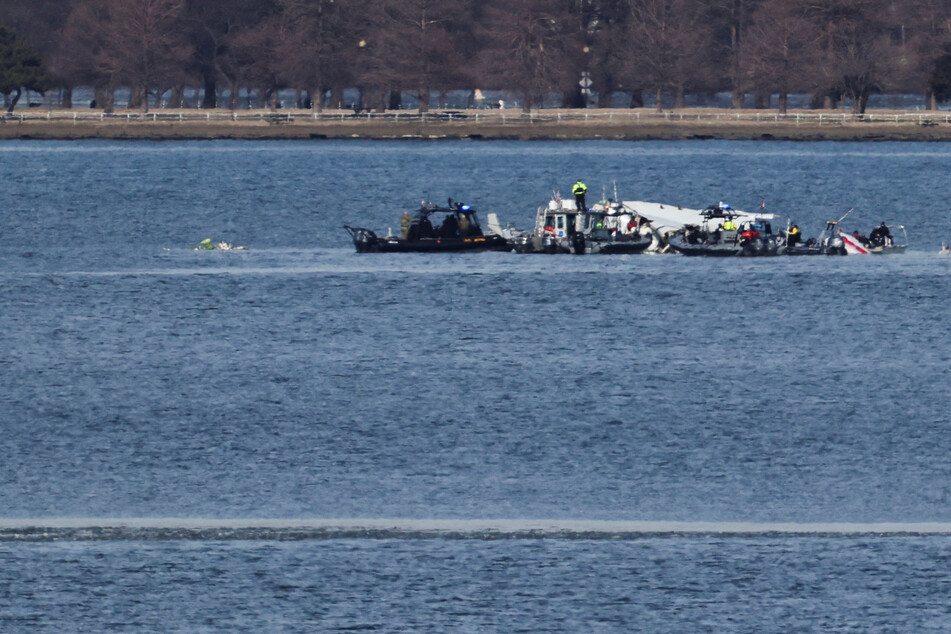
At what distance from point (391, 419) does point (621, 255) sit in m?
41.1

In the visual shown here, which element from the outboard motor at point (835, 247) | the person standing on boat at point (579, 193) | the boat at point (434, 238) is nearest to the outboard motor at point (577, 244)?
the person standing on boat at point (579, 193)

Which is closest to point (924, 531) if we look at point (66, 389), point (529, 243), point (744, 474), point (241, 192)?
point (744, 474)

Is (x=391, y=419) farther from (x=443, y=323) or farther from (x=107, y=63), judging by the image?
(x=107, y=63)

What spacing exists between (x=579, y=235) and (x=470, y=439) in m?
41.3

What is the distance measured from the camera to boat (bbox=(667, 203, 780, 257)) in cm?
7975

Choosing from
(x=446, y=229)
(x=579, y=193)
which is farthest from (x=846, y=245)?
(x=446, y=229)

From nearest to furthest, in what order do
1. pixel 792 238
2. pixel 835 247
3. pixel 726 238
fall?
pixel 792 238
pixel 726 238
pixel 835 247

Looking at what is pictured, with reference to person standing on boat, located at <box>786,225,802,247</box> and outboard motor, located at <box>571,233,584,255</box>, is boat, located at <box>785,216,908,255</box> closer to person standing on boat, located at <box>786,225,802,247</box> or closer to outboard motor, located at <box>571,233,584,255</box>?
person standing on boat, located at <box>786,225,802,247</box>

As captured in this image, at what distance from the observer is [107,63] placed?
651 feet

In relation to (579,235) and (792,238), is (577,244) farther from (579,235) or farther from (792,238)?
(792,238)

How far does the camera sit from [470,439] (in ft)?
130

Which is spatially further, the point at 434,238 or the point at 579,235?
the point at 579,235

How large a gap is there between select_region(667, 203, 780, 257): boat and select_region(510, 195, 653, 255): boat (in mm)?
1933

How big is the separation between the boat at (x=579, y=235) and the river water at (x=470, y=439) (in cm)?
90
